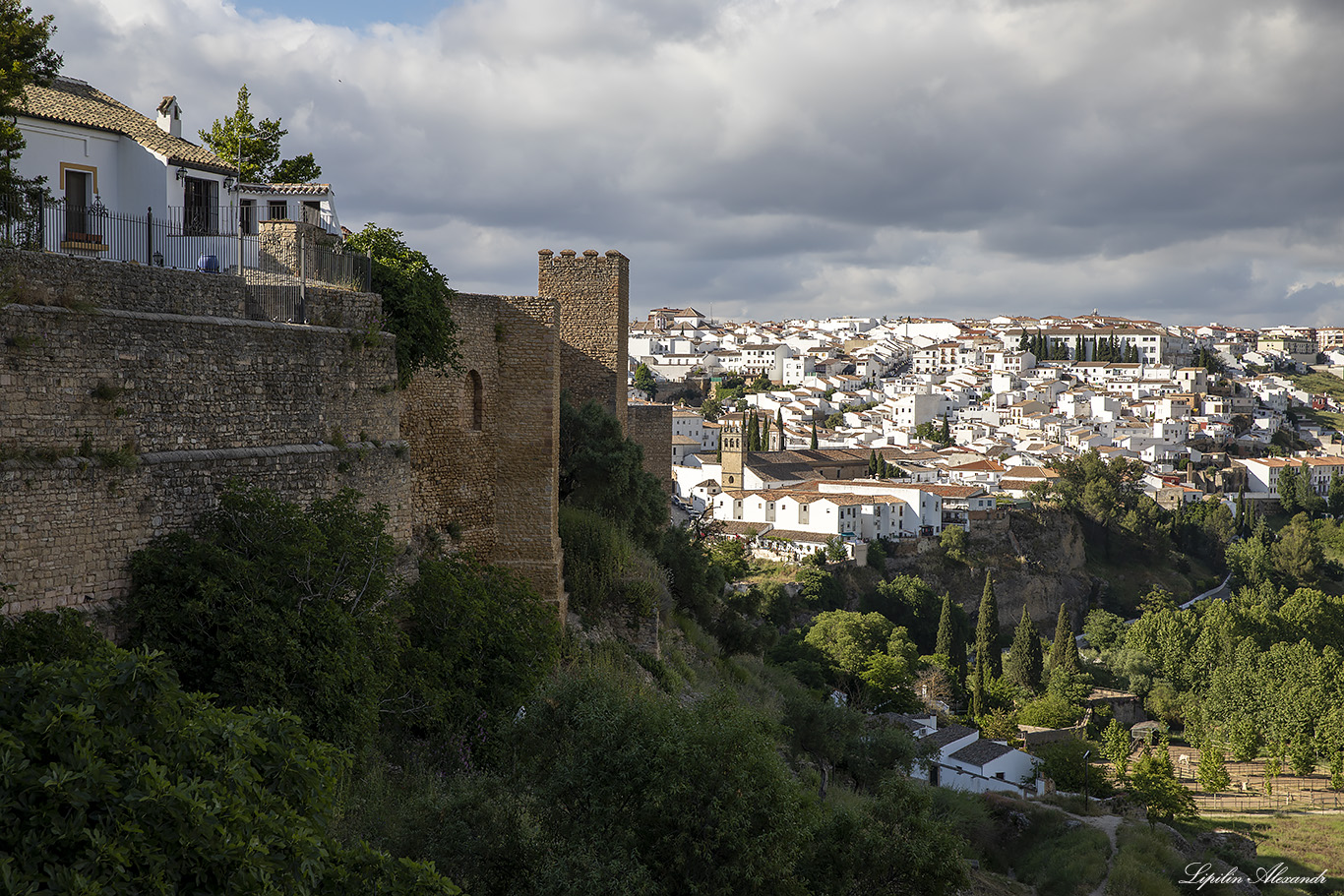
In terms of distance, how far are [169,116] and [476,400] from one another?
727 centimetres

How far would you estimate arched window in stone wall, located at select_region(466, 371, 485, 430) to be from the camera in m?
12.7

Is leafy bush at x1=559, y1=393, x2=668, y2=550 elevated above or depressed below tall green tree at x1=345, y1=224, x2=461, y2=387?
below

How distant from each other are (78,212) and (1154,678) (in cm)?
5235

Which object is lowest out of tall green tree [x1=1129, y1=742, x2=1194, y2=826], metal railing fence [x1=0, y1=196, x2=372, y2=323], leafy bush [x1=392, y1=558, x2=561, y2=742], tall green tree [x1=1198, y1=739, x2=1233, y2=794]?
tall green tree [x1=1198, y1=739, x2=1233, y2=794]

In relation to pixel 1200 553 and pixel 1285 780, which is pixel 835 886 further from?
pixel 1200 553

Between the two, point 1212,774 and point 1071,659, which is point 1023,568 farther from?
point 1212,774

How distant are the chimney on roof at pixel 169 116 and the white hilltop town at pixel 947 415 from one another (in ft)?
125

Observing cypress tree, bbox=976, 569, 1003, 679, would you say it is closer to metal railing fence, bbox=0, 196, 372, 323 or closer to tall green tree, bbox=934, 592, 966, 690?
tall green tree, bbox=934, 592, 966, 690

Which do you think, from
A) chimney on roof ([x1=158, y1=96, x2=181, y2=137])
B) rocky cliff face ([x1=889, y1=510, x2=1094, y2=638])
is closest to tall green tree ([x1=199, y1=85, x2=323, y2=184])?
chimney on roof ([x1=158, y1=96, x2=181, y2=137])

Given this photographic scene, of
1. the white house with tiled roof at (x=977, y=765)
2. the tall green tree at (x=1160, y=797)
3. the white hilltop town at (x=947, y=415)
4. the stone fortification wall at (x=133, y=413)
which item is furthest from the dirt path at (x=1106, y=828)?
the white hilltop town at (x=947, y=415)

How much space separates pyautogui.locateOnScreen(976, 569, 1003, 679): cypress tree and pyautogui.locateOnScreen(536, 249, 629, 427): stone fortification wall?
36.4m

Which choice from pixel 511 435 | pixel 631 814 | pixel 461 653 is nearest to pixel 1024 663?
pixel 511 435

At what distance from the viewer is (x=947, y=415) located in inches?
4537

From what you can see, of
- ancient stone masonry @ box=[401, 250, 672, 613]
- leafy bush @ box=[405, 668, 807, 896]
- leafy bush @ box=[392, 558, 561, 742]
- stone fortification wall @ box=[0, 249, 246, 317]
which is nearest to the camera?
stone fortification wall @ box=[0, 249, 246, 317]
